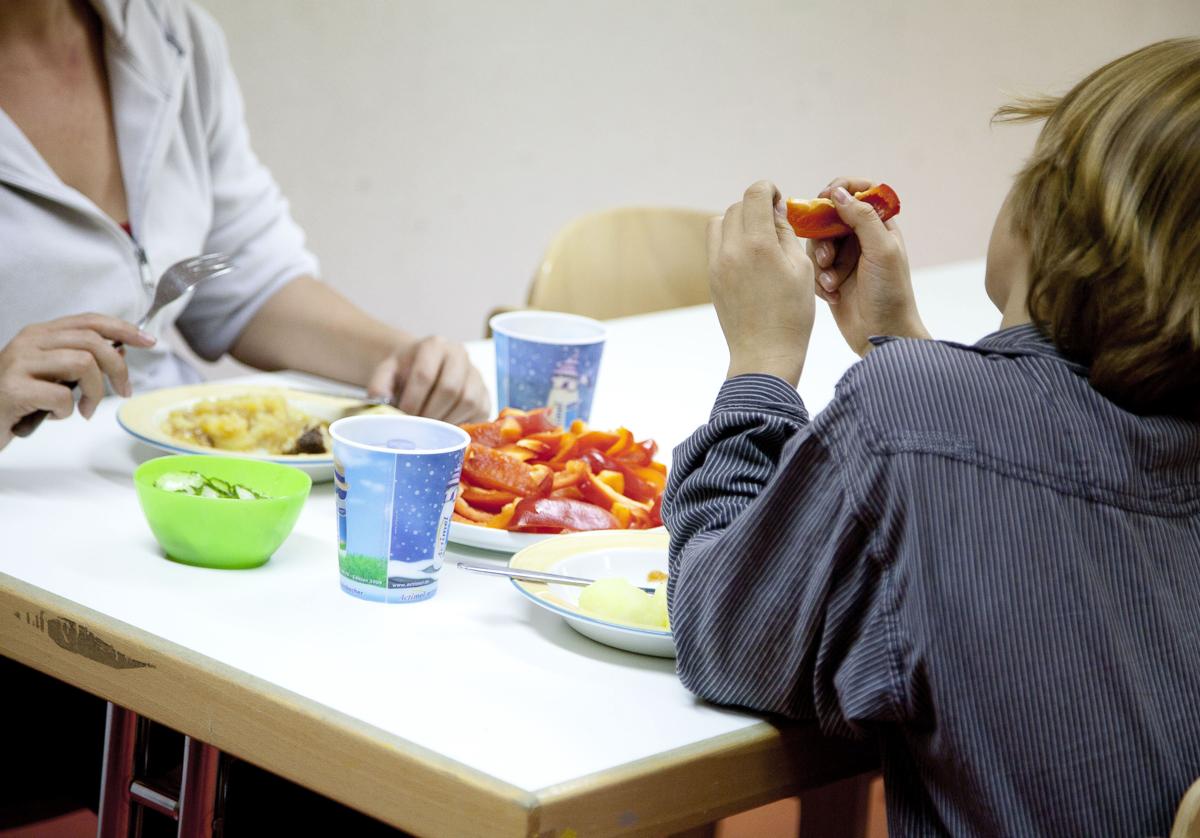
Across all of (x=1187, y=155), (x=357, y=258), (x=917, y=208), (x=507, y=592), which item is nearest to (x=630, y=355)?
(x=507, y=592)

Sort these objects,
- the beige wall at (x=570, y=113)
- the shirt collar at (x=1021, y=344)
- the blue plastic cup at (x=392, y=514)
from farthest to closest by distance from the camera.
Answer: the beige wall at (x=570, y=113) < the blue plastic cup at (x=392, y=514) < the shirt collar at (x=1021, y=344)

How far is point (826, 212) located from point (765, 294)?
0.17 metres

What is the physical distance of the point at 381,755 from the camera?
706 millimetres

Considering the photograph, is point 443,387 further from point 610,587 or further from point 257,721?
point 257,721

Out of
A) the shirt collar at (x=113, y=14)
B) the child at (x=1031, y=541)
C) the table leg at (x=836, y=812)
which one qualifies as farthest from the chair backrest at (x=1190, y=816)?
the shirt collar at (x=113, y=14)

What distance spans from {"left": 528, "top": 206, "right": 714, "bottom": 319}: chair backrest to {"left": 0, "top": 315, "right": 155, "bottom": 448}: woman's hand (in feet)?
3.22

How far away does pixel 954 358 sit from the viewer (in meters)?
0.76

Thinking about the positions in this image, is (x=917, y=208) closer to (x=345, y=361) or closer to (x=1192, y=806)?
(x=345, y=361)

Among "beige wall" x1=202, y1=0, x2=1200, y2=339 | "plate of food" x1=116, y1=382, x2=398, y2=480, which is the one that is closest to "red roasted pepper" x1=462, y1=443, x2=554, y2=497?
"plate of food" x1=116, y1=382, x2=398, y2=480

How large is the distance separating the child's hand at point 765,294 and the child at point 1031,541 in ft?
0.28

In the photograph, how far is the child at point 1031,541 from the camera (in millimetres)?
728

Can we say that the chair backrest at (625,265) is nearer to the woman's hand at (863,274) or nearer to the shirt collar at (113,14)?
the shirt collar at (113,14)

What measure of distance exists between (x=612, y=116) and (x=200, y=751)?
265 cm

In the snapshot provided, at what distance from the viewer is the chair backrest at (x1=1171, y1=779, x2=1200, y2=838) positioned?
667 millimetres
